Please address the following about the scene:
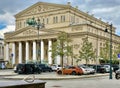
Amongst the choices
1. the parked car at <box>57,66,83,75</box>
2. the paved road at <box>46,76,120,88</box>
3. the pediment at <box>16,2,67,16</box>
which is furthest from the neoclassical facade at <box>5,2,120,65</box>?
the paved road at <box>46,76,120,88</box>

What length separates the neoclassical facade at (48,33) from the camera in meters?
101

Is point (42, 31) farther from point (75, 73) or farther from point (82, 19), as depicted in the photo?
point (75, 73)

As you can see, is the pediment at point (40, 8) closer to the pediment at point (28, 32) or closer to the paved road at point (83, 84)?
the pediment at point (28, 32)

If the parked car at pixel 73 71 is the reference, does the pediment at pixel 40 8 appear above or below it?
above

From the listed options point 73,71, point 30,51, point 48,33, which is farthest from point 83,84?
point 30,51

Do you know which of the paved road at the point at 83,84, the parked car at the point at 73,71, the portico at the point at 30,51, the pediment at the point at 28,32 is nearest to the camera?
the paved road at the point at 83,84

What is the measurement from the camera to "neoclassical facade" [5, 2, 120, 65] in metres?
101

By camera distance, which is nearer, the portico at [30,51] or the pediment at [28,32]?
the pediment at [28,32]

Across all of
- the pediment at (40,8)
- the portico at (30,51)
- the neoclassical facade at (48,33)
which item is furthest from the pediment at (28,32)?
the pediment at (40,8)

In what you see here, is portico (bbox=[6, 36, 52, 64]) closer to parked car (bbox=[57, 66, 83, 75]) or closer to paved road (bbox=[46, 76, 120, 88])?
parked car (bbox=[57, 66, 83, 75])

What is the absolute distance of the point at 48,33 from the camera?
4102 inches

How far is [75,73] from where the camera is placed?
47281 mm

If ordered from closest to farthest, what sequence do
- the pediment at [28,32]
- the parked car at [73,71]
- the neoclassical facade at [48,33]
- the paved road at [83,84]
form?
the paved road at [83,84] < the parked car at [73,71] < the neoclassical facade at [48,33] < the pediment at [28,32]

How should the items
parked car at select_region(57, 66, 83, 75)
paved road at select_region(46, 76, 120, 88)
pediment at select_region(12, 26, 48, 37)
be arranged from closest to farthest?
paved road at select_region(46, 76, 120, 88) < parked car at select_region(57, 66, 83, 75) < pediment at select_region(12, 26, 48, 37)
